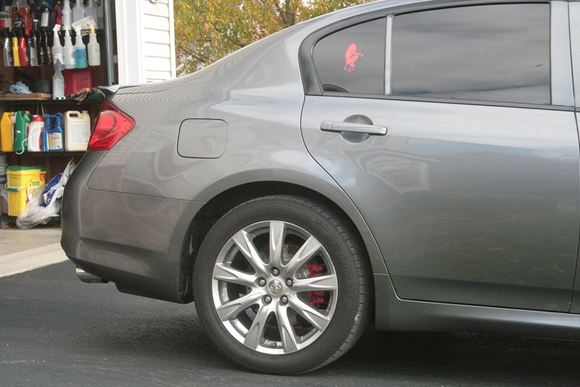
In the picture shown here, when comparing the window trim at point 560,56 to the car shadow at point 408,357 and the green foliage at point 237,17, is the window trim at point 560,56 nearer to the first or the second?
the car shadow at point 408,357

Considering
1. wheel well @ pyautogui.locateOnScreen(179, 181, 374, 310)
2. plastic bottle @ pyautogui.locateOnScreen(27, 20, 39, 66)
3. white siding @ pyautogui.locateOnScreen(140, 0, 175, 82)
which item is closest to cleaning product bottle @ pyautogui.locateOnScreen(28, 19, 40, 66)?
plastic bottle @ pyautogui.locateOnScreen(27, 20, 39, 66)

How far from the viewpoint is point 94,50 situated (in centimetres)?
939

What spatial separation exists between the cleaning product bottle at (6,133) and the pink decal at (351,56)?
21.5ft

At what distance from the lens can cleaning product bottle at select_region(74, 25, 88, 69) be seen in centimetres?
942

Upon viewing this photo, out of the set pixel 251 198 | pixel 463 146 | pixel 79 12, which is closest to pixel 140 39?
pixel 79 12

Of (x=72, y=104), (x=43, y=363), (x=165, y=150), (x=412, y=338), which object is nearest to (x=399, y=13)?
(x=165, y=150)

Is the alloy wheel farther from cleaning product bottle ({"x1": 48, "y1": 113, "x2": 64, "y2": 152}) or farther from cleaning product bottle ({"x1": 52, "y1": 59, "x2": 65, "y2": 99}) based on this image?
cleaning product bottle ({"x1": 52, "y1": 59, "x2": 65, "y2": 99})

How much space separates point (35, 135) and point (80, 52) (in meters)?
1.06

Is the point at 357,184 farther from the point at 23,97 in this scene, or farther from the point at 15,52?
the point at 15,52

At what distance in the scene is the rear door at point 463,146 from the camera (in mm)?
3379

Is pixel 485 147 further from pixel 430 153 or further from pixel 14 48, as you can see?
pixel 14 48

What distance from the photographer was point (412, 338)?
180 inches

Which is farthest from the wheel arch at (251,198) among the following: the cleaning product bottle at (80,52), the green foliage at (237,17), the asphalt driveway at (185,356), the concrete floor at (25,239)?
the green foliage at (237,17)

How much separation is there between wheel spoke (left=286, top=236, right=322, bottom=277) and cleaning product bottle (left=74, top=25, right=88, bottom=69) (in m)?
6.46
